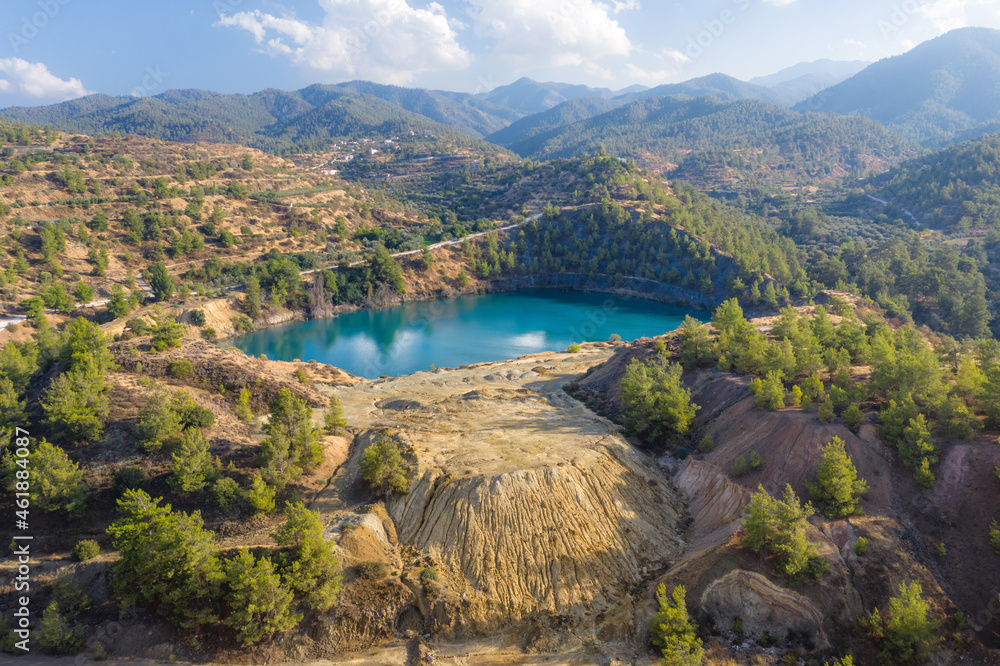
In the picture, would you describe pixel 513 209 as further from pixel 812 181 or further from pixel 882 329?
pixel 812 181

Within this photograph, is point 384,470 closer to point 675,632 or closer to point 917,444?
point 675,632

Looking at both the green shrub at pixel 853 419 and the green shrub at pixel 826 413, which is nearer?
the green shrub at pixel 853 419

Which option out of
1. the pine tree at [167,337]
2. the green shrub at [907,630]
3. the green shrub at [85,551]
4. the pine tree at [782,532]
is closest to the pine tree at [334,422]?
the green shrub at [85,551]

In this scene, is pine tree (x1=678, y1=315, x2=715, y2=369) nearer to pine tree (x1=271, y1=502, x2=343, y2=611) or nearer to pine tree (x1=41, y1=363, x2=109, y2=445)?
pine tree (x1=271, y1=502, x2=343, y2=611)

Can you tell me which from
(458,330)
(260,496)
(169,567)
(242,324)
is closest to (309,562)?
(169,567)

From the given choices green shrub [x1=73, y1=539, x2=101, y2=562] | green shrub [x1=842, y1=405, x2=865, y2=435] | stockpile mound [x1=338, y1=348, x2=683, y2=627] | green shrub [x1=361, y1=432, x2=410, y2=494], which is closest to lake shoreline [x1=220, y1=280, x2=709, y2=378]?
stockpile mound [x1=338, y1=348, x2=683, y2=627]

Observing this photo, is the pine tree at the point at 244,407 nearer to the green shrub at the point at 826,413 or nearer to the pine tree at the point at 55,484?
the pine tree at the point at 55,484
